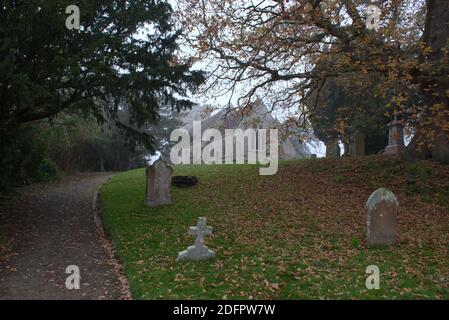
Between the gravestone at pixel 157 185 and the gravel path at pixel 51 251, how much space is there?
6.88 ft

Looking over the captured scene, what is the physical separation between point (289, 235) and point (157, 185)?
5.82 meters

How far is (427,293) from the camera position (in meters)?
7.66

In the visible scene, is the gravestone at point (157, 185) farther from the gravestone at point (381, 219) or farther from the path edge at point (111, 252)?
the gravestone at point (381, 219)

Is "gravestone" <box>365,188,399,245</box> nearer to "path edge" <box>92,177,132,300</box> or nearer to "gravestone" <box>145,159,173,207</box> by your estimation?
"path edge" <box>92,177,132,300</box>

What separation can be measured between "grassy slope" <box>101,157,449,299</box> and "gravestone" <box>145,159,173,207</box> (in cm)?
46

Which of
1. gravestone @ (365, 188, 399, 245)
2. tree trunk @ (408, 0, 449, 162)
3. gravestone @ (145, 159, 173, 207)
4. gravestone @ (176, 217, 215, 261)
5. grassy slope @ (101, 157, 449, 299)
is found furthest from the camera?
gravestone @ (145, 159, 173, 207)

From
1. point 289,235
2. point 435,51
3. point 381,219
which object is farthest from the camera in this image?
point 435,51

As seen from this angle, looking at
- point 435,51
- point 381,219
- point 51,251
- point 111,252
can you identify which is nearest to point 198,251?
point 111,252

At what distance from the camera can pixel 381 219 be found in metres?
10.6

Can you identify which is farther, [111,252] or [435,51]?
[435,51]

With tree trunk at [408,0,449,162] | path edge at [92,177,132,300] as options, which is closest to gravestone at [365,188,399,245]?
tree trunk at [408,0,449,162]

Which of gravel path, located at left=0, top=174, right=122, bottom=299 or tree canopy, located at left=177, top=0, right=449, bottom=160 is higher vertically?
tree canopy, located at left=177, top=0, right=449, bottom=160

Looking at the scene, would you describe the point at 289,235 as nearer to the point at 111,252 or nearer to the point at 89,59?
the point at 111,252

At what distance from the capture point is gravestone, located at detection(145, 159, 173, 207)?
15664 mm
